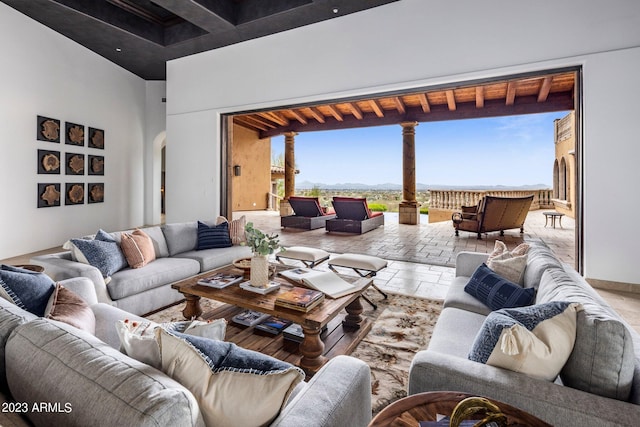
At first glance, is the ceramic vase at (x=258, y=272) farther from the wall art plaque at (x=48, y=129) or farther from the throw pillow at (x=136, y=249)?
the wall art plaque at (x=48, y=129)

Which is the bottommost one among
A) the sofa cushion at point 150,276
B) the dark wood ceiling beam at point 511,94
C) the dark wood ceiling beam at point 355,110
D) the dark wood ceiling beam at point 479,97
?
→ the sofa cushion at point 150,276

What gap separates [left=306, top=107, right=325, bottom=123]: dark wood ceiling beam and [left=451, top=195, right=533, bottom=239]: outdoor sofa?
474cm

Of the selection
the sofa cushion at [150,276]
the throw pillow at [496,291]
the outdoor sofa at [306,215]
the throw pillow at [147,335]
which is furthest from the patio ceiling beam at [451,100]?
the throw pillow at [147,335]

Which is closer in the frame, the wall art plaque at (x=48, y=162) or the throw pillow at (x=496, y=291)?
the throw pillow at (x=496, y=291)

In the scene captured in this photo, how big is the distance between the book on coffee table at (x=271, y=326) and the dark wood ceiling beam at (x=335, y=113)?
6942mm

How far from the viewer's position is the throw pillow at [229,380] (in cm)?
85

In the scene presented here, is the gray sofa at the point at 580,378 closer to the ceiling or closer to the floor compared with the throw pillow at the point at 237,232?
closer to the floor

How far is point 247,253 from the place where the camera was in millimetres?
4141

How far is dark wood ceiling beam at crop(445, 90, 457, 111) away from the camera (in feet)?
23.5

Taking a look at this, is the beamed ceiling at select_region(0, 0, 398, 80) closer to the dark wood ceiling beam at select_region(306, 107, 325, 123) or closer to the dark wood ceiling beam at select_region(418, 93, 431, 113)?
the dark wood ceiling beam at select_region(418, 93, 431, 113)

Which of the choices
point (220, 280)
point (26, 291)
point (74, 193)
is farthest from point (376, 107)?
point (26, 291)

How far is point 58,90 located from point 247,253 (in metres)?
5.10

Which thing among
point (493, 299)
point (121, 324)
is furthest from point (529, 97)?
point (121, 324)

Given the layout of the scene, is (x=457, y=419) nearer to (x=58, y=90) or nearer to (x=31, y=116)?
(x=31, y=116)
